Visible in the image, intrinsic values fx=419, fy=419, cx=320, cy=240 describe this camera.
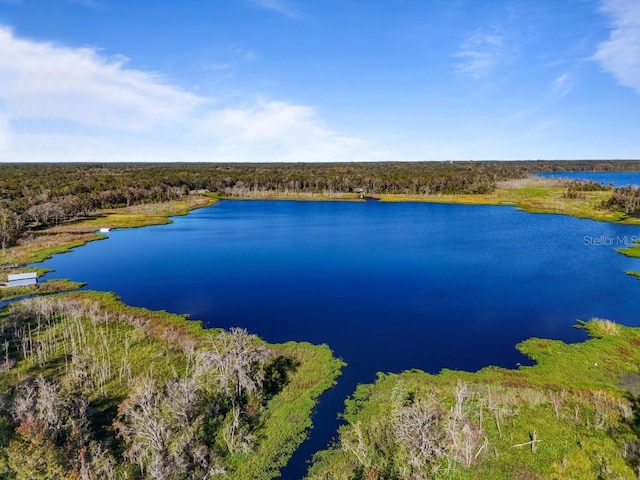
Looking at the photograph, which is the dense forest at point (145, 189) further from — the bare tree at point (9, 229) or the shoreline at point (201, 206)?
the shoreline at point (201, 206)

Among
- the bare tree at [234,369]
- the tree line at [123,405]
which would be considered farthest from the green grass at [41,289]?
the bare tree at [234,369]

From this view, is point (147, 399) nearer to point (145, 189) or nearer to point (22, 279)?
point (22, 279)

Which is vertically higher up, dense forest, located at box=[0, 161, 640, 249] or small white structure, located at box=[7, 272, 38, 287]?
dense forest, located at box=[0, 161, 640, 249]

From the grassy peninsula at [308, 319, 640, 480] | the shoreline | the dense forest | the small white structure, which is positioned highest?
the dense forest

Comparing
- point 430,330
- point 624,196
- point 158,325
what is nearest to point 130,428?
point 158,325

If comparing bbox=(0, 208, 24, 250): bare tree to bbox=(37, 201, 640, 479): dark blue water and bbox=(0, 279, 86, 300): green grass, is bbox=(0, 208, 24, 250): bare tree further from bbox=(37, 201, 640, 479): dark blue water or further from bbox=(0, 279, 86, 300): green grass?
bbox=(0, 279, 86, 300): green grass

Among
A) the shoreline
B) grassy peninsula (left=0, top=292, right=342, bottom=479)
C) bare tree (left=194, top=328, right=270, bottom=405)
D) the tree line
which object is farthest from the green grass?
bare tree (left=194, top=328, right=270, bottom=405)

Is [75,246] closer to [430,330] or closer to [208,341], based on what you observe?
[208,341]
